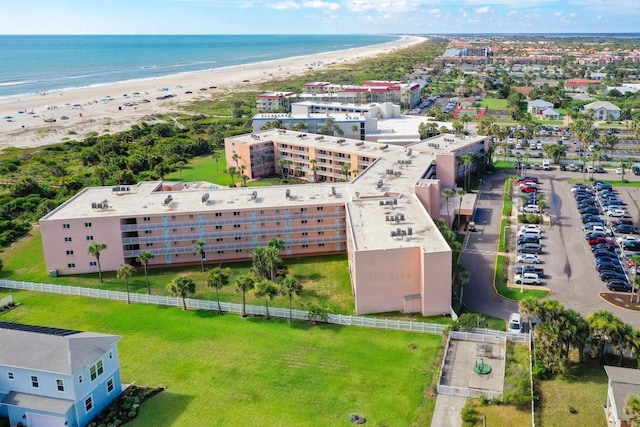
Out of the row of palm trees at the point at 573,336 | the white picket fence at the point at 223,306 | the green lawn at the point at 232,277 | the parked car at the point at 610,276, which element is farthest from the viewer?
the parked car at the point at 610,276

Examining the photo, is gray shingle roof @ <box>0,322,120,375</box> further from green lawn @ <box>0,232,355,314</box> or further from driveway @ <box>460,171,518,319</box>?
driveway @ <box>460,171,518,319</box>

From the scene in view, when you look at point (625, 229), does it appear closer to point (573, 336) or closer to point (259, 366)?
point (573, 336)

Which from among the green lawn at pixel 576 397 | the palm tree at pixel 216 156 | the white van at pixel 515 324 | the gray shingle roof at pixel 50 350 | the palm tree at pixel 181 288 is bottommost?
the green lawn at pixel 576 397

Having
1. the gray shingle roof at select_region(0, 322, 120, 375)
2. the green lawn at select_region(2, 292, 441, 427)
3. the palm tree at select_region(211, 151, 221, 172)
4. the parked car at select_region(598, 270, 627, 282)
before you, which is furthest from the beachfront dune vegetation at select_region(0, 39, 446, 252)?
the parked car at select_region(598, 270, 627, 282)

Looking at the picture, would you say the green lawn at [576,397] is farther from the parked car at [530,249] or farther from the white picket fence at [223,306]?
the parked car at [530,249]

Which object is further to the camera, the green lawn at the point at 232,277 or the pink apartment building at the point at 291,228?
the green lawn at the point at 232,277

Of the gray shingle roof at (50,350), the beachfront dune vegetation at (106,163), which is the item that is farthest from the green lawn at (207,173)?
the gray shingle roof at (50,350)

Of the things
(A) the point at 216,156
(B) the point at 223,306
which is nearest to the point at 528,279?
(B) the point at 223,306
